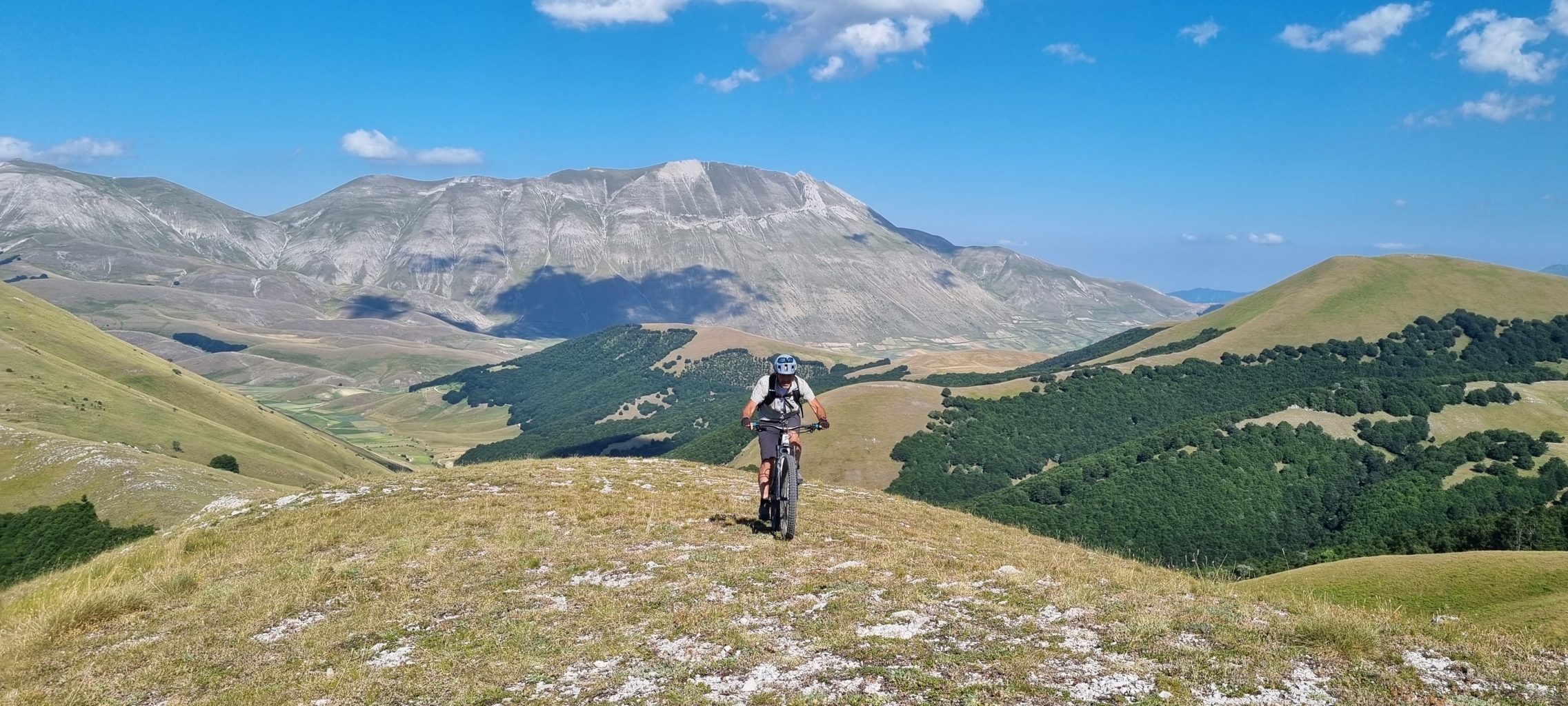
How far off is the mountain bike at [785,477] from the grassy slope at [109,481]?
202 ft

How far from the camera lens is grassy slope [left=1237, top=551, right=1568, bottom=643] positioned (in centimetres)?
1545

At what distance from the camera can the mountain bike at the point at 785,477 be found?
1925cm

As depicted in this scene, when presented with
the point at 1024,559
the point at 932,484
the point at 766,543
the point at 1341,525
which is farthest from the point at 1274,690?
the point at 932,484

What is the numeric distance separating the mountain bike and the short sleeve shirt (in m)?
0.25

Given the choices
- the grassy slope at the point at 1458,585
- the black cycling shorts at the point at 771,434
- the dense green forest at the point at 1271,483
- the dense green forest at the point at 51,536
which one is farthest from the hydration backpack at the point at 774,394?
the dense green forest at the point at 1271,483

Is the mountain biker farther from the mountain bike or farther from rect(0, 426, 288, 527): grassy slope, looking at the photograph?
rect(0, 426, 288, 527): grassy slope

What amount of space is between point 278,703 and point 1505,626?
60.2ft

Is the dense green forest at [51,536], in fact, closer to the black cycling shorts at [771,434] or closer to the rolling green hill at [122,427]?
the rolling green hill at [122,427]

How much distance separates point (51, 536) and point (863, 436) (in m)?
133

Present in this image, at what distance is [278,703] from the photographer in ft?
32.7

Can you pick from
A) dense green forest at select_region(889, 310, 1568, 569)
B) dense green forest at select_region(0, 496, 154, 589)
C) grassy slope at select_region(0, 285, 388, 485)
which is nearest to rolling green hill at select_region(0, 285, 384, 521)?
grassy slope at select_region(0, 285, 388, 485)

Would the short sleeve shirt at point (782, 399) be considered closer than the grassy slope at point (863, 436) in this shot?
Yes

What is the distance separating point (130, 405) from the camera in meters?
122

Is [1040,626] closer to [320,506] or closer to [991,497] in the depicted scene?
[320,506]
